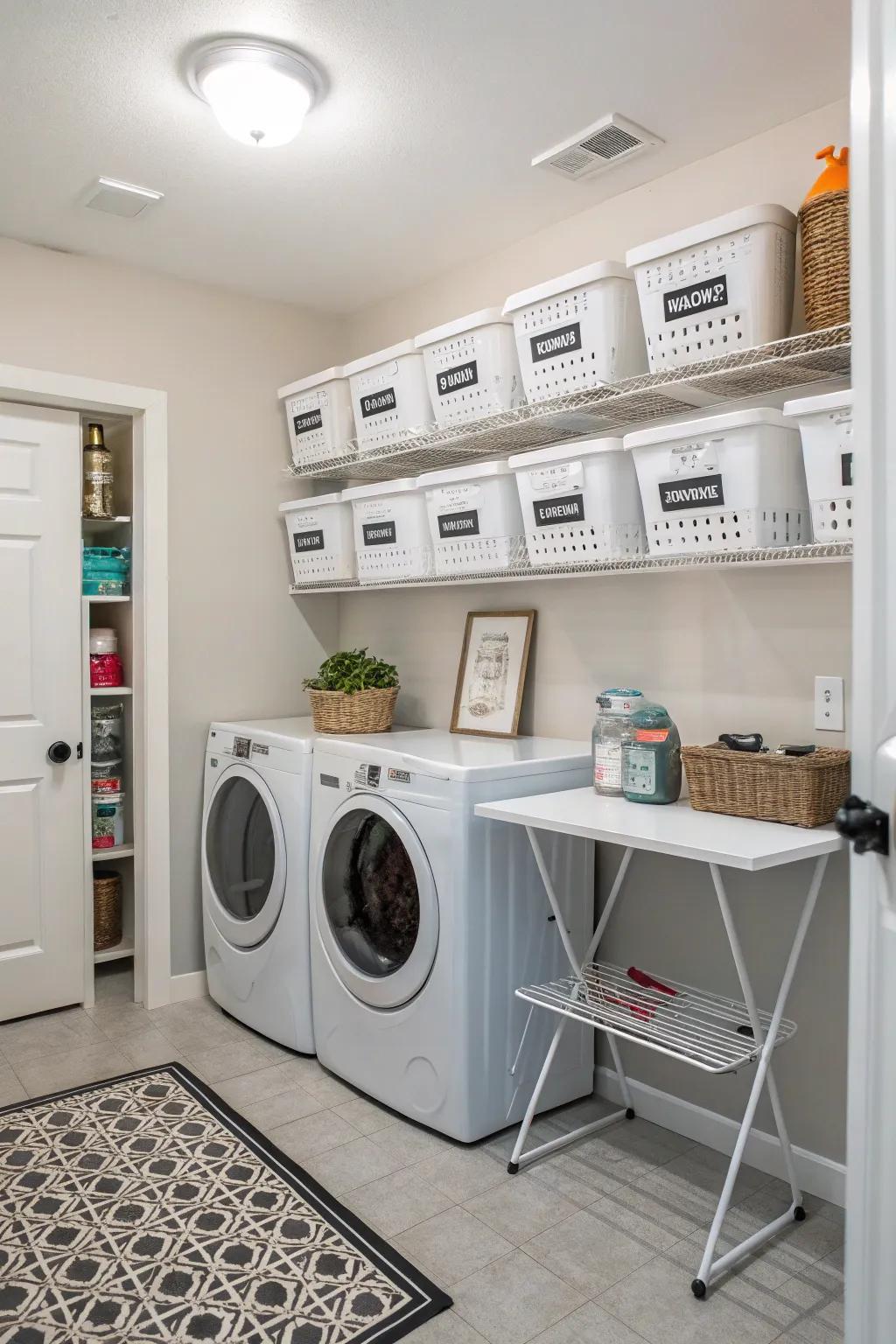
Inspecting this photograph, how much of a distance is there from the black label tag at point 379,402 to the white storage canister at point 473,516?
307 mm

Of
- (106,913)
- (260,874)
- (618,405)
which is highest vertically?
(618,405)

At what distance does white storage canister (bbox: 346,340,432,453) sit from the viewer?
2.89 metres

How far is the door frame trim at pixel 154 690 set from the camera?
10.7ft

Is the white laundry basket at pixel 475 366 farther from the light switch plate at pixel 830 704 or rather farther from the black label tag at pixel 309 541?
Result: the light switch plate at pixel 830 704

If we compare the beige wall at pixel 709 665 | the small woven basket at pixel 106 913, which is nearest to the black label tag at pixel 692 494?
the beige wall at pixel 709 665

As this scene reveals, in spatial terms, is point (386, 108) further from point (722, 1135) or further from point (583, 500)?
point (722, 1135)

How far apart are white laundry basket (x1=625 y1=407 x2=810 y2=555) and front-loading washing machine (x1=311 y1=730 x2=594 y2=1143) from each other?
2.33 ft

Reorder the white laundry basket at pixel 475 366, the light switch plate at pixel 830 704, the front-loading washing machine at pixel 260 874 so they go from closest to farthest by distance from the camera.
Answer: the light switch plate at pixel 830 704 < the white laundry basket at pixel 475 366 < the front-loading washing machine at pixel 260 874

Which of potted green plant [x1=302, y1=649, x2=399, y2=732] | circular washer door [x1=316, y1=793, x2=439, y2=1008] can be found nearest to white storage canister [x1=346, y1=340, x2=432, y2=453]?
potted green plant [x1=302, y1=649, x2=399, y2=732]

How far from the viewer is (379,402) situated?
118 inches

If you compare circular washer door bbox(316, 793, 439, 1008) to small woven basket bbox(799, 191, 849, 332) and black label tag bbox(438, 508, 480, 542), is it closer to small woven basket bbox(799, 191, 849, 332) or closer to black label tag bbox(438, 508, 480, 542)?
black label tag bbox(438, 508, 480, 542)

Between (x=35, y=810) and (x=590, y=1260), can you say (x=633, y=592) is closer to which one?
(x=590, y=1260)

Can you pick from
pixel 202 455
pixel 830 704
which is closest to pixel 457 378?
pixel 202 455

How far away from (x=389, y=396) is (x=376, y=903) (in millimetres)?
1525
